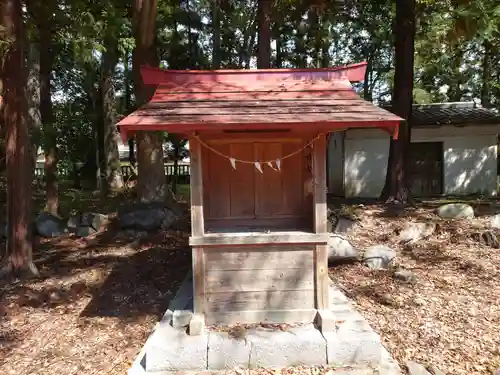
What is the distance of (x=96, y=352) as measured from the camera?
4.69 meters

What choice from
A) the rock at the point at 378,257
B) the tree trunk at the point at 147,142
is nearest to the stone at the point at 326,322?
the rock at the point at 378,257

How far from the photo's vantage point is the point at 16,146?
6.58m

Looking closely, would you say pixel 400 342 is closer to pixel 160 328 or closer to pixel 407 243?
pixel 160 328

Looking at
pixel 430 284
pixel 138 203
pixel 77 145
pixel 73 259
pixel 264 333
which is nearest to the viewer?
pixel 264 333

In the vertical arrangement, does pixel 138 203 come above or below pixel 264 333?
above

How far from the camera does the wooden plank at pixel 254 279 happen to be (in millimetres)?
4691

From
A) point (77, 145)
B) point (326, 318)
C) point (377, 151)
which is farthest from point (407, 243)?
point (77, 145)

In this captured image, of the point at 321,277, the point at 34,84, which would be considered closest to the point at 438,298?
the point at 321,277

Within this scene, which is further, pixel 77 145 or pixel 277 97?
pixel 77 145

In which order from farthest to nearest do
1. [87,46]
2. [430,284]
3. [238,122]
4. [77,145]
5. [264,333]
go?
[77,145] < [87,46] < [430,284] < [264,333] < [238,122]

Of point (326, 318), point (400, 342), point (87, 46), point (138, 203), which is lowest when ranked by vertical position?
point (400, 342)

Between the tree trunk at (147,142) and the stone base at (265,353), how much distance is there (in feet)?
19.7

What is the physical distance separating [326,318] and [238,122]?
7.13ft

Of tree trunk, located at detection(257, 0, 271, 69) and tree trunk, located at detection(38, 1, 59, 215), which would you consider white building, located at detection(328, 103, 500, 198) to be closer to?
tree trunk, located at detection(257, 0, 271, 69)
